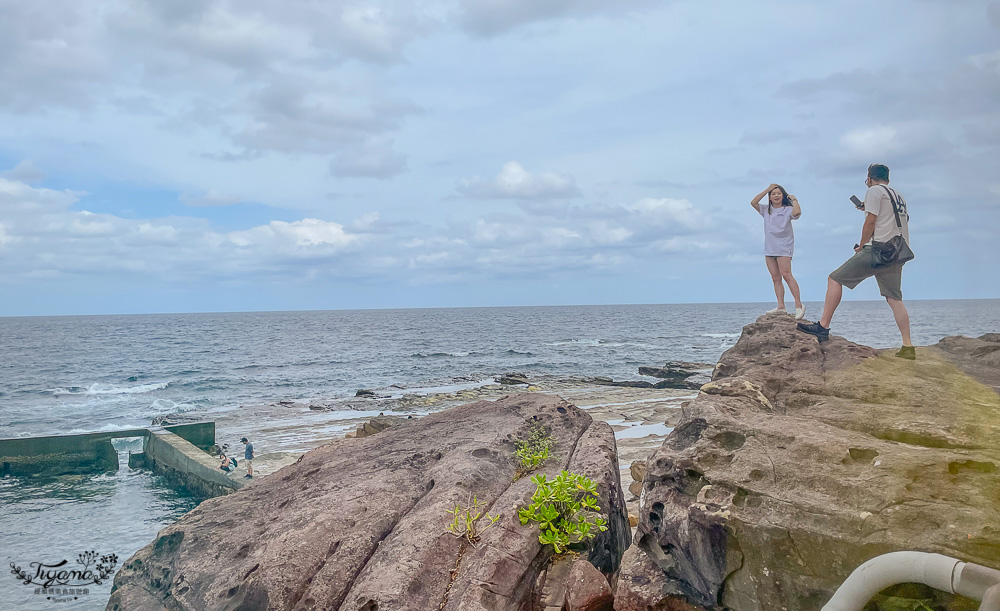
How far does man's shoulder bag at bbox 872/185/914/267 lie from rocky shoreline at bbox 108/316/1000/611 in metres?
1.00

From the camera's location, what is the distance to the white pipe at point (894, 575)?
2.72m

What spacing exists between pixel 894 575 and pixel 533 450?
4389 mm

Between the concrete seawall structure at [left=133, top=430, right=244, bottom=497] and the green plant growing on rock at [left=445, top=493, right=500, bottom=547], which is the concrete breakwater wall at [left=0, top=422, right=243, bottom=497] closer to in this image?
the concrete seawall structure at [left=133, top=430, right=244, bottom=497]

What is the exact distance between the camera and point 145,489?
66.2ft

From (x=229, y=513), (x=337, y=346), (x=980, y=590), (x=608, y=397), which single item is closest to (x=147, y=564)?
(x=229, y=513)

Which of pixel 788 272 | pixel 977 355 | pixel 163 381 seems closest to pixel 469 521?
pixel 977 355

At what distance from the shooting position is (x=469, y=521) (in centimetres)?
525

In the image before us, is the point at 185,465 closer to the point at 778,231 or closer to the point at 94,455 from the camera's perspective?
the point at 94,455

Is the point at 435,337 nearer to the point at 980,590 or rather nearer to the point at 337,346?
the point at 337,346

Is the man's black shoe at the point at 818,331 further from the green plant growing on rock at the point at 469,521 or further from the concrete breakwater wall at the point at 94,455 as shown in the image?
the concrete breakwater wall at the point at 94,455

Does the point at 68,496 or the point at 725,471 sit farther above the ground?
the point at 725,471

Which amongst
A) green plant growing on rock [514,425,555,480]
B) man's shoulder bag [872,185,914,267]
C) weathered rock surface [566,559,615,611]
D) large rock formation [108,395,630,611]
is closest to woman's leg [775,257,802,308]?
man's shoulder bag [872,185,914,267]

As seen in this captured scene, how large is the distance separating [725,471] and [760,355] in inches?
131

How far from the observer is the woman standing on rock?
861 centimetres
